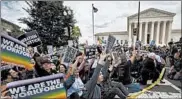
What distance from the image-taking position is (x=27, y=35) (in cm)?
508

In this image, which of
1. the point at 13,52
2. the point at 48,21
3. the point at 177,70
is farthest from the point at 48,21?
the point at 13,52

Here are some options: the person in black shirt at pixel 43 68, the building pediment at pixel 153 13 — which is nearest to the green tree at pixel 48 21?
the person in black shirt at pixel 43 68

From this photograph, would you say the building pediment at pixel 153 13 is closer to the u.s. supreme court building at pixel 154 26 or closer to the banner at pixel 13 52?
the u.s. supreme court building at pixel 154 26

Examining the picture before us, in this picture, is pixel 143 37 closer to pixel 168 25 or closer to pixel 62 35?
pixel 168 25

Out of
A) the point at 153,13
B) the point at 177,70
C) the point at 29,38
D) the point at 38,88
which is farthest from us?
the point at 153,13

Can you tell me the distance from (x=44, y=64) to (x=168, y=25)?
77009 millimetres

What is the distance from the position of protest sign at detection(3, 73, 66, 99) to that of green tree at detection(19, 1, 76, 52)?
21749 mm

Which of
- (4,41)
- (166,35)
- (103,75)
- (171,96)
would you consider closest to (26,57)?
(4,41)

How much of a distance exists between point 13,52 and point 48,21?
21.8 meters

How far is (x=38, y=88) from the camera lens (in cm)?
194

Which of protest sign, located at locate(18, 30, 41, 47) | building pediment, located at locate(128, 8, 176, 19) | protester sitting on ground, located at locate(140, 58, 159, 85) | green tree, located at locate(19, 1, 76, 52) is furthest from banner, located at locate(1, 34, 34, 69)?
building pediment, located at locate(128, 8, 176, 19)

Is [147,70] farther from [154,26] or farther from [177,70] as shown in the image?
[154,26]

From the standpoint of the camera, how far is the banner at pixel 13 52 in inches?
117

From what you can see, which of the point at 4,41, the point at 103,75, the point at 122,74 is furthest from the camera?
the point at 122,74
